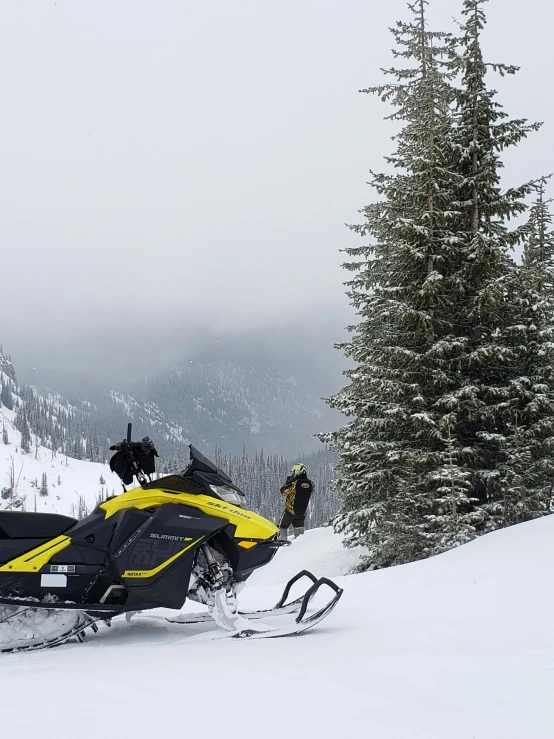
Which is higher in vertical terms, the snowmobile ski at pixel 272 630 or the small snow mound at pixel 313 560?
the snowmobile ski at pixel 272 630

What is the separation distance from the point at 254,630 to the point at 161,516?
1.03m

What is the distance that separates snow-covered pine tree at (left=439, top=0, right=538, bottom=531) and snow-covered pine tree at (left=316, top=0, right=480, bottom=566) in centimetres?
33

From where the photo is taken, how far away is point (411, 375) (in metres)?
10.9

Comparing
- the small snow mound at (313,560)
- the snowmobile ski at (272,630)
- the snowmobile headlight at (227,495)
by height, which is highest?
the snowmobile headlight at (227,495)

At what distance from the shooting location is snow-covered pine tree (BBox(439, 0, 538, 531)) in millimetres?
10227

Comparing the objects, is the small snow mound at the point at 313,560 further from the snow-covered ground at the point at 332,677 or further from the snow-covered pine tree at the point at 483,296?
the snow-covered ground at the point at 332,677

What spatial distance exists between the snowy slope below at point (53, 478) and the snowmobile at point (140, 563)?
124 metres

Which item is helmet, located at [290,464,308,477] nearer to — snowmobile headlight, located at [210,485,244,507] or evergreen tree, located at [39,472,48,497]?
snowmobile headlight, located at [210,485,244,507]

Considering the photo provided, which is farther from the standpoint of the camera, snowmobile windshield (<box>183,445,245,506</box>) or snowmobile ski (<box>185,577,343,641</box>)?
snowmobile windshield (<box>183,445,245,506</box>)

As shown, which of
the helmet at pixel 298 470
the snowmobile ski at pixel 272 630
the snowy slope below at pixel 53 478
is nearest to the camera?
the snowmobile ski at pixel 272 630

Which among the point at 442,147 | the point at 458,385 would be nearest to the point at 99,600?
the point at 458,385

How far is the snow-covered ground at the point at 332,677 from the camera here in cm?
216

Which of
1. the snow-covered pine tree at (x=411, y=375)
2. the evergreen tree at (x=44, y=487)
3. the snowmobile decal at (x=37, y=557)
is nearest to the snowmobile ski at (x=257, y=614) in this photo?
the snowmobile decal at (x=37, y=557)

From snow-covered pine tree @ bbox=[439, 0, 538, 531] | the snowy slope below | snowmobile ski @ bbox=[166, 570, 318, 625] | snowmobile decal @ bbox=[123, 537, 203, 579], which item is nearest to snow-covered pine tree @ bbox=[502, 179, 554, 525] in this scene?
snow-covered pine tree @ bbox=[439, 0, 538, 531]
